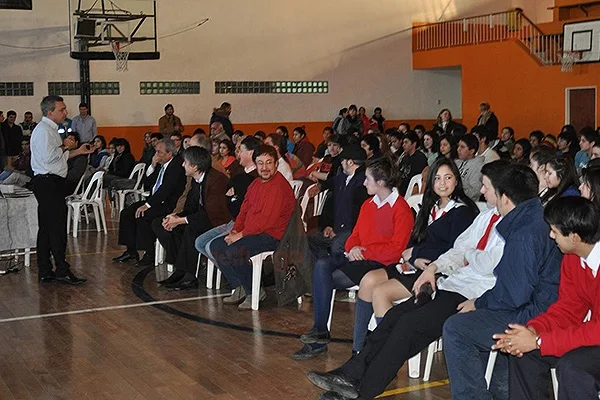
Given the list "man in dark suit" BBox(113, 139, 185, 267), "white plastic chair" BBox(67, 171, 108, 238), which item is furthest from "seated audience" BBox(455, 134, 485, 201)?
"white plastic chair" BBox(67, 171, 108, 238)

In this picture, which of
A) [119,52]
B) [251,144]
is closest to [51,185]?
[251,144]

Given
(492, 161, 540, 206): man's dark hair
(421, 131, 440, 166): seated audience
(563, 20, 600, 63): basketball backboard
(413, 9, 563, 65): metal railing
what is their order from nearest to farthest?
(492, 161, 540, 206): man's dark hair → (421, 131, 440, 166): seated audience → (563, 20, 600, 63): basketball backboard → (413, 9, 563, 65): metal railing

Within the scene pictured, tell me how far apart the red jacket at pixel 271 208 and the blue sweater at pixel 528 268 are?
8.92 feet

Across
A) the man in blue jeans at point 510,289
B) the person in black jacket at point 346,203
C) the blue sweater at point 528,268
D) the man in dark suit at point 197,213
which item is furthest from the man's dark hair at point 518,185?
the man in dark suit at point 197,213

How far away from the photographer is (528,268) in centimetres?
368

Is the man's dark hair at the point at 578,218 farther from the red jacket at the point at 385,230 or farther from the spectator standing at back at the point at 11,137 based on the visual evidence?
the spectator standing at back at the point at 11,137

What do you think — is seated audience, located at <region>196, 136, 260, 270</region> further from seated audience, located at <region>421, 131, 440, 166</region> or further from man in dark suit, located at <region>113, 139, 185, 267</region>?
seated audience, located at <region>421, 131, 440, 166</region>

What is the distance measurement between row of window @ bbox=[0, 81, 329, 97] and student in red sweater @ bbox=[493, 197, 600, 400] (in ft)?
49.5

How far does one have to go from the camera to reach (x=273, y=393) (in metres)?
4.47

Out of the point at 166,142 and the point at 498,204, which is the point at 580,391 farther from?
the point at 166,142

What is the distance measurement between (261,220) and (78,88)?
12274mm

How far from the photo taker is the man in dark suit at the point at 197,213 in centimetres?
709

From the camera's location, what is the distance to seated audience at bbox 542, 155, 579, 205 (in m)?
4.80

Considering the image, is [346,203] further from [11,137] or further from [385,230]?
[11,137]
